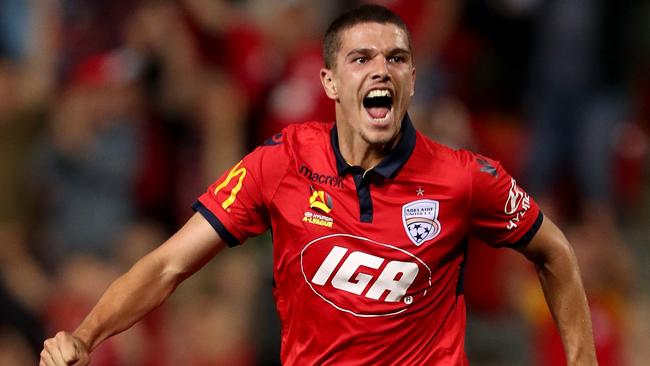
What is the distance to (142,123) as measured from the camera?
8.10 m

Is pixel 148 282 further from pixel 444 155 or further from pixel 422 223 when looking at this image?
pixel 444 155

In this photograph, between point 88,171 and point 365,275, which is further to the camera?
point 88,171

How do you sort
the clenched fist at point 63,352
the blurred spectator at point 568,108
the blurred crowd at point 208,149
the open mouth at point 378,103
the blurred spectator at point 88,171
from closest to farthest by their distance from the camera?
the clenched fist at point 63,352, the open mouth at point 378,103, the blurred crowd at point 208,149, the blurred spectator at point 88,171, the blurred spectator at point 568,108

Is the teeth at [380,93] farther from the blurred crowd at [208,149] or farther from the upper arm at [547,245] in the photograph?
the blurred crowd at [208,149]

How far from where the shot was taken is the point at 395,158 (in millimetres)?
4734

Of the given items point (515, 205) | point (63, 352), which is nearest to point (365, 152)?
point (515, 205)

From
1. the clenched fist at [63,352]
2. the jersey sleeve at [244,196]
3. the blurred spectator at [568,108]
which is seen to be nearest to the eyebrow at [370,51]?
the jersey sleeve at [244,196]

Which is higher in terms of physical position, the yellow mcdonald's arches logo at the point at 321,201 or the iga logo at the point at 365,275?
the yellow mcdonald's arches logo at the point at 321,201

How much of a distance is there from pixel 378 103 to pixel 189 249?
834 millimetres

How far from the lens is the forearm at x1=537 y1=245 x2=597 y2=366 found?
4.82m

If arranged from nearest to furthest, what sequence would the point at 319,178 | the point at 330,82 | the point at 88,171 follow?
the point at 319,178
the point at 330,82
the point at 88,171

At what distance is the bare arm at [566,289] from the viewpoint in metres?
4.82

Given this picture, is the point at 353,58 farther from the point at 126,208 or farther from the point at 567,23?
the point at 567,23

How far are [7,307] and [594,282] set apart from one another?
10.7 ft
